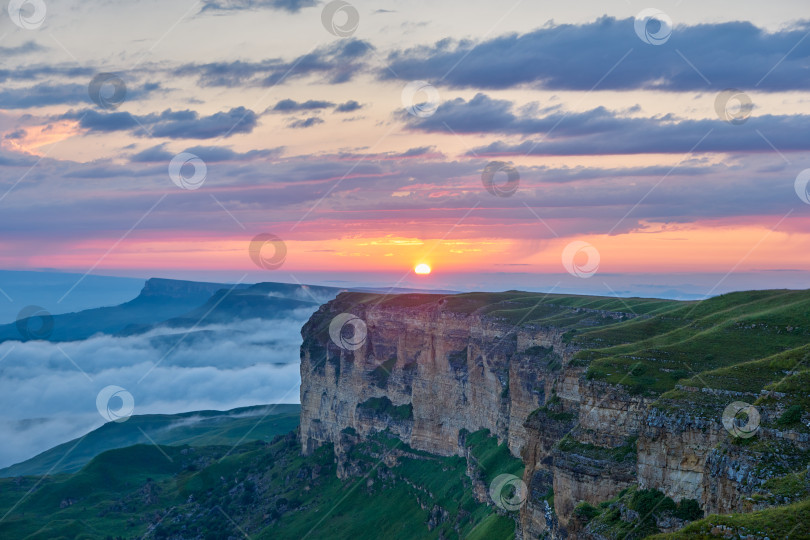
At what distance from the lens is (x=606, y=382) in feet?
167

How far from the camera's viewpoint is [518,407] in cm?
9131

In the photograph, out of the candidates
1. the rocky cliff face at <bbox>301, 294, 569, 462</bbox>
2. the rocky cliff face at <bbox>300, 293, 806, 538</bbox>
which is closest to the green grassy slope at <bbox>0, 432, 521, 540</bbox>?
the rocky cliff face at <bbox>301, 294, 569, 462</bbox>

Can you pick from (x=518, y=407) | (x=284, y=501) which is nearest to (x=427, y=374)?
(x=518, y=407)

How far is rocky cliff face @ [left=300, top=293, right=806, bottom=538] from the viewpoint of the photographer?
134 feet

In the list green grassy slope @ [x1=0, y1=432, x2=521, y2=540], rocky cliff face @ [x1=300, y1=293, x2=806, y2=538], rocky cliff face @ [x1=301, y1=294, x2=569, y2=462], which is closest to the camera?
rocky cliff face @ [x1=300, y1=293, x2=806, y2=538]

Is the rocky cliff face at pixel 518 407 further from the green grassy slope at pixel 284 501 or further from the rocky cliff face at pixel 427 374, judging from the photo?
the green grassy slope at pixel 284 501

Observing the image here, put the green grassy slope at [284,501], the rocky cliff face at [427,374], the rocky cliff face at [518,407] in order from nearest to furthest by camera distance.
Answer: the rocky cliff face at [518,407], the rocky cliff face at [427,374], the green grassy slope at [284,501]

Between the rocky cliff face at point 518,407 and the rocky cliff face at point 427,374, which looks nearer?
the rocky cliff face at point 518,407

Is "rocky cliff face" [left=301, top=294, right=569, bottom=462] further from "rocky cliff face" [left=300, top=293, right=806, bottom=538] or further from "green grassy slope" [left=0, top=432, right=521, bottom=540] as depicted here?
"green grassy slope" [left=0, top=432, right=521, bottom=540]

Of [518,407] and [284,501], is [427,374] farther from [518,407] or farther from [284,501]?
[284,501]

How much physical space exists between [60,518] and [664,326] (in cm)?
14876

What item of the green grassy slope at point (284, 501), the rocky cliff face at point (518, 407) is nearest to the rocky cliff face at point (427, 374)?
the rocky cliff face at point (518, 407)

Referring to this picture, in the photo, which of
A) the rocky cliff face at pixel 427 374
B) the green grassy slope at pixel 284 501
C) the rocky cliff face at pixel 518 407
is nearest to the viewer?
the rocky cliff face at pixel 518 407

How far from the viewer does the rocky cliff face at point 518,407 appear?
134ft
